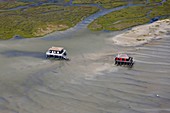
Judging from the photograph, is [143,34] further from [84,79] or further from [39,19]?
[39,19]

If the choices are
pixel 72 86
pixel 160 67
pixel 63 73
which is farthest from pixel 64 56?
pixel 160 67

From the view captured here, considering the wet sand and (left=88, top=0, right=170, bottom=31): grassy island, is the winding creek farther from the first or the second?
(left=88, top=0, right=170, bottom=31): grassy island

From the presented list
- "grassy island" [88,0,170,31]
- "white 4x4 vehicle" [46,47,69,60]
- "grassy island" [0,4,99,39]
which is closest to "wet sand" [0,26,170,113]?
"white 4x4 vehicle" [46,47,69,60]

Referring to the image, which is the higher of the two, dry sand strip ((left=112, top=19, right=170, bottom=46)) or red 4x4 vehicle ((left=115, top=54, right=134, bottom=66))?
dry sand strip ((left=112, top=19, right=170, bottom=46))

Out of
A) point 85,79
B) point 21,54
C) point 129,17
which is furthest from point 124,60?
point 129,17

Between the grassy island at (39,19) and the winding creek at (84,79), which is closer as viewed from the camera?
the winding creek at (84,79)

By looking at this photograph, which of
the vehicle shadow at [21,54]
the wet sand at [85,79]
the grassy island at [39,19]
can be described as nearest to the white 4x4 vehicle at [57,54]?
the wet sand at [85,79]

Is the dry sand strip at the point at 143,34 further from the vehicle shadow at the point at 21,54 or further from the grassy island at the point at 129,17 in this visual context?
the vehicle shadow at the point at 21,54

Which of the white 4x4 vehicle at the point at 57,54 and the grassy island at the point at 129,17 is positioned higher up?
the grassy island at the point at 129,17
